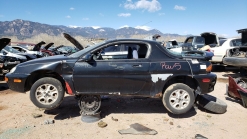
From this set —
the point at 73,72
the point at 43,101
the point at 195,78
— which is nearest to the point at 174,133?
the point at 195,78

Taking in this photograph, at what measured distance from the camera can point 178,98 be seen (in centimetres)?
446

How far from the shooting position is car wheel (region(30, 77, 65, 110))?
4262 millimetres

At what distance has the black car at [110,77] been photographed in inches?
168

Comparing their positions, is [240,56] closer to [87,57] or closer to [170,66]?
[170,66]

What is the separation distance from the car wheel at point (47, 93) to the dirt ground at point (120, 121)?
0.36 m

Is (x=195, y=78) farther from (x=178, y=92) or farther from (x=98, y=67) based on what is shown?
(x=98, y=67)

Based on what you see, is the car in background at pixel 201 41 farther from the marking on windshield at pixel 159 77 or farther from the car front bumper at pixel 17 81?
the car front bumper at pixel 17 81

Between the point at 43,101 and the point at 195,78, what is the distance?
3.36m

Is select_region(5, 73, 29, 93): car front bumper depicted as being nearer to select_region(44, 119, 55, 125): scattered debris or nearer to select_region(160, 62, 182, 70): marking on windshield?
select_region(44, 119, 55, 125): scattered debris

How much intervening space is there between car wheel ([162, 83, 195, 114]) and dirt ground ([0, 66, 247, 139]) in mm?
266

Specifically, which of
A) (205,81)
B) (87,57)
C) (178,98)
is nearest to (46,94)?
(87,57)

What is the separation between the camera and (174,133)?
3818 mm

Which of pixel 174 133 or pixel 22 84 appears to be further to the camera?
pixel 22 84

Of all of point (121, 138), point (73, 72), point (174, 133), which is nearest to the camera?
point (121, 138)
